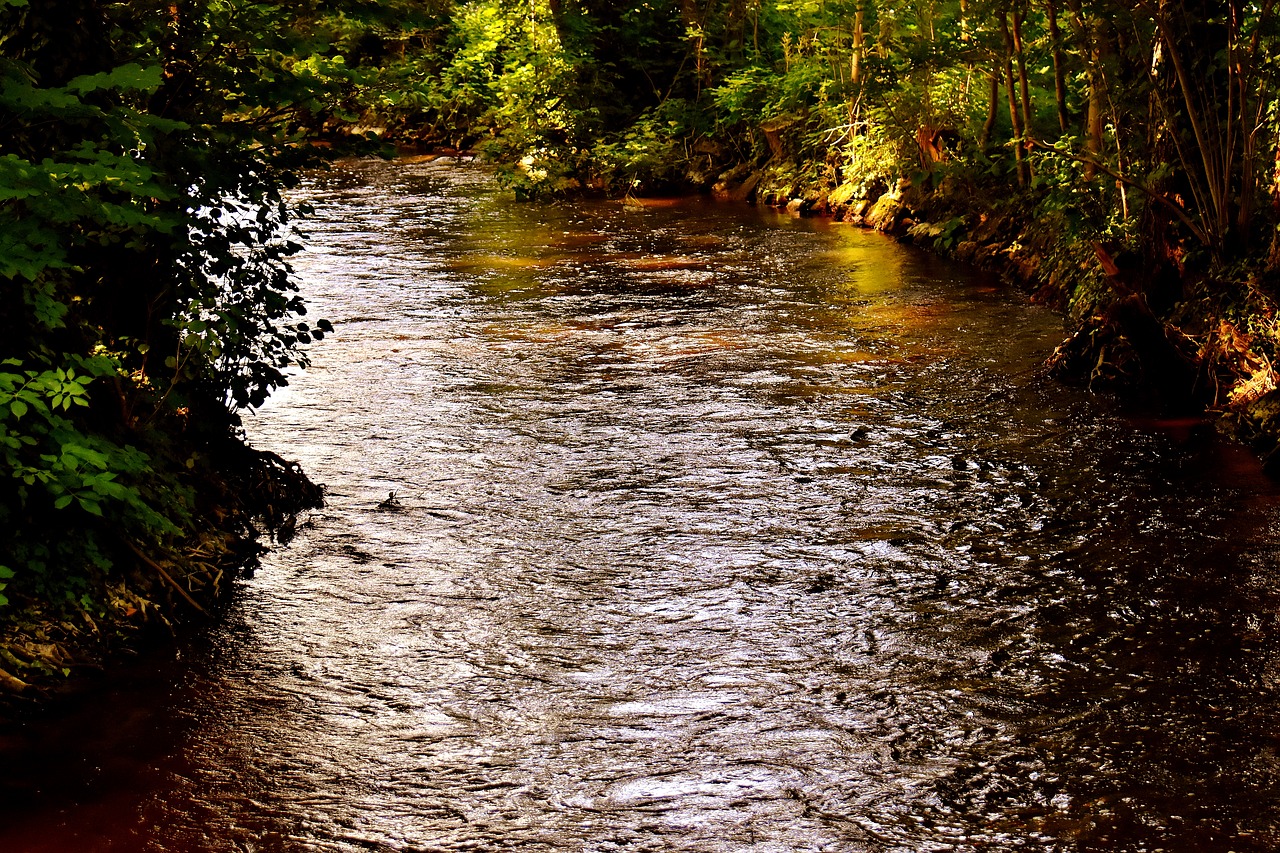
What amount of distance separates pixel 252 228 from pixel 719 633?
392 centimetres

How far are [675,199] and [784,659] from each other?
18730 millimetres

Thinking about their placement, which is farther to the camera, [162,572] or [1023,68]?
[1023,68]

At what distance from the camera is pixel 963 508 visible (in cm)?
789

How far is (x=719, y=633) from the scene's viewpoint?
20.6ft

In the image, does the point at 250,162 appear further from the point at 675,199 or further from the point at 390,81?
the point at 675,199

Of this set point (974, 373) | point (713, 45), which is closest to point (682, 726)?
point (974, 373)

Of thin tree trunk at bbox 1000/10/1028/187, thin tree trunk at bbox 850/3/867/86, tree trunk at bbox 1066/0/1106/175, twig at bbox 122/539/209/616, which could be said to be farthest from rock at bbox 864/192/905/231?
twig at bbox 122/539/209/616

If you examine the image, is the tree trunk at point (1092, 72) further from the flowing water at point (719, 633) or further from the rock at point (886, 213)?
the rock at point (886, 213)

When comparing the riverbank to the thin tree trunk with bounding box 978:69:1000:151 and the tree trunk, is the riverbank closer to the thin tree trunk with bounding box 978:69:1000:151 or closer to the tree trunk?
the tree trunk

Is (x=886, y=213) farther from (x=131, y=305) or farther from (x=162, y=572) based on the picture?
(x=162, y=572)

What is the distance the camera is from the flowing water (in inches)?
187

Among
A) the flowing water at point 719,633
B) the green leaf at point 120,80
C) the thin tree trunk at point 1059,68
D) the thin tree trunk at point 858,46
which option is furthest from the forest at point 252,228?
the thin tree trunk at point 858,46

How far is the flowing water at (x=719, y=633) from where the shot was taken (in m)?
4.76

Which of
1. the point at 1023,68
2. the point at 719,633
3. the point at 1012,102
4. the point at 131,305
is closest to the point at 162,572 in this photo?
the point at 131,305
